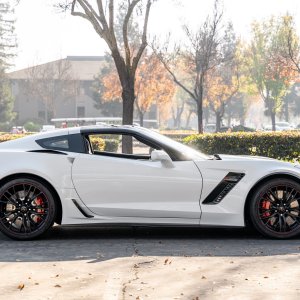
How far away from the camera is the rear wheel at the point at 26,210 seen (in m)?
7.35

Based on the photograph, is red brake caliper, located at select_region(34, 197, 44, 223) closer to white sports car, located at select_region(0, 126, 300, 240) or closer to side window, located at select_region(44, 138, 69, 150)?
white sports car, located at select_region(0, 126, 300, 240)

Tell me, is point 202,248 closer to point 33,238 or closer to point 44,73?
point 33,238

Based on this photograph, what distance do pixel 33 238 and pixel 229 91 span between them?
5877 cm

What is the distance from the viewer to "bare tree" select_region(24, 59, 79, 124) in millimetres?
80000

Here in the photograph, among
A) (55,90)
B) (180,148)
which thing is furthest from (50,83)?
(180,148)

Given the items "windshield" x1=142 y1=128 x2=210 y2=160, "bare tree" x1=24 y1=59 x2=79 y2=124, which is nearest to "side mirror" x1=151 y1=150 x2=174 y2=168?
"windshield" x1=142 y1=128 x2=210 y2=160

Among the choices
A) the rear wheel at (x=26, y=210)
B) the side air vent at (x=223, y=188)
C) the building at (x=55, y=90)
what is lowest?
the rear wheel at (x=26, y=210)

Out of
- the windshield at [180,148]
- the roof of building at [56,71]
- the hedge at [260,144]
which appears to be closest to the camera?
the windshield at [180,148]

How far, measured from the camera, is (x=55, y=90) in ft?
264

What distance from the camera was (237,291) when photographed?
4914 millimetres

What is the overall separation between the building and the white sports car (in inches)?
2883

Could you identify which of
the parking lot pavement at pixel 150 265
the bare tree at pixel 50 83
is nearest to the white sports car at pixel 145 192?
the parking lot pavement at pixel 150 265

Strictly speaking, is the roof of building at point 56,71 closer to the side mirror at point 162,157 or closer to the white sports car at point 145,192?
the white sports car at point 145,192

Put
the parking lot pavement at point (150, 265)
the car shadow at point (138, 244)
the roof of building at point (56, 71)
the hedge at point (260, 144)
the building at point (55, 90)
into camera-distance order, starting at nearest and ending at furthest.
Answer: the parking lot pavement at point (150, 265) → the car shadow at point (138, 244) → the hedge at point (260, 144) → the building at point (55, 90) → the roof of building at point (56, 71)
